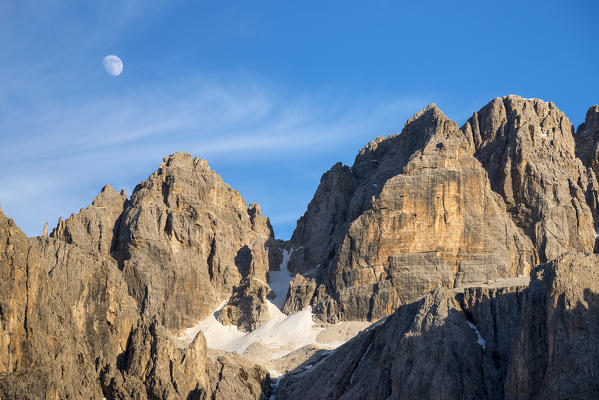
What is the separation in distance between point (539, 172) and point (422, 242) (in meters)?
25.4

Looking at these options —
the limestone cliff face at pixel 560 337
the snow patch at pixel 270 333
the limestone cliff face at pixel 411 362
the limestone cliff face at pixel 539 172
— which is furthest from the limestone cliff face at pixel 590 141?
the limestone cliff face at pixel 560 337

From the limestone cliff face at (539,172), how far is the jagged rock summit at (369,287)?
35 cm

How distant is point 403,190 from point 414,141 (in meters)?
21.4

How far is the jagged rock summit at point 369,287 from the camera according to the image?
102 meters

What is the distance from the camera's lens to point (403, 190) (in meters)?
175

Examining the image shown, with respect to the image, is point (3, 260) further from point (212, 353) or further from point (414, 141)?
point (414, 141)

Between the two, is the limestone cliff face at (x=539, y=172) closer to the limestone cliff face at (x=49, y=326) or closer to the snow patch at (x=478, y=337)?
the snow patch at (x=478, y=337)

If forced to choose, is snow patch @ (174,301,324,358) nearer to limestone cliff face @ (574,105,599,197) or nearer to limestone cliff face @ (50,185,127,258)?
limestone cliff face @ (50,185,127,258)

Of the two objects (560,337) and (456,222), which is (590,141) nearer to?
(456,222)

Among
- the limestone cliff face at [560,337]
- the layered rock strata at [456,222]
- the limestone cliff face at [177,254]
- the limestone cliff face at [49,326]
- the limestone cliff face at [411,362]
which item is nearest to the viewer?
the limestone cliff face at [560,337]

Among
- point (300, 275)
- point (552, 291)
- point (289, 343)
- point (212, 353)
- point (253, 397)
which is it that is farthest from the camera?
point (300, 275)

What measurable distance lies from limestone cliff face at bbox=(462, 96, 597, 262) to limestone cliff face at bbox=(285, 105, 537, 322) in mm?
3752

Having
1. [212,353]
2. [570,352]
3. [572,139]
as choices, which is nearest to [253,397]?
[212,353]

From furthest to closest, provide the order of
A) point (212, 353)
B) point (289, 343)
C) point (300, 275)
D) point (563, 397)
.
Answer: point (300, 275) → point (289, 343) → point (212, 353) → point (563, 397)
